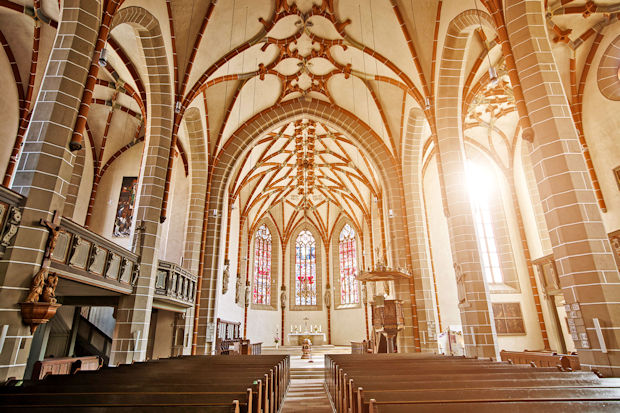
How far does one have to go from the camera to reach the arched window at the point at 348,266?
24647 millimetres

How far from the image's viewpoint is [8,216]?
4605 mm

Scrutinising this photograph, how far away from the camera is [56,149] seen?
17.3 ft

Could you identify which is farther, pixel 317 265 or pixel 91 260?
pixel 317 265

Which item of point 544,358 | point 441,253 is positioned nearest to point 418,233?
point 441,253

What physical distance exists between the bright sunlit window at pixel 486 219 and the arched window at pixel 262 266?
1496cm

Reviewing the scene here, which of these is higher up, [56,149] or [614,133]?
[614,133]

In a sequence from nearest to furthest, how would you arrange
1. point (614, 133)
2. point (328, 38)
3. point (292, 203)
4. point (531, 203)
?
point (614, 133)
point (328, 38)
point (531, 203)
point (292, 203)

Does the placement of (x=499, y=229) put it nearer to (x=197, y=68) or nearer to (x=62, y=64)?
(x=197, y=68)

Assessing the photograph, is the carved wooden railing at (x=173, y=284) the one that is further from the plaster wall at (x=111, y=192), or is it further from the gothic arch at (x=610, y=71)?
the gothic arch at (x=610, y=71)

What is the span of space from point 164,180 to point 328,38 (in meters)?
7.52

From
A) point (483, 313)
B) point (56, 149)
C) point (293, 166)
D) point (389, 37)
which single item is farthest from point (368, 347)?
point (56, 149)

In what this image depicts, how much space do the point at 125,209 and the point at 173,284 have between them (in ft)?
17.4

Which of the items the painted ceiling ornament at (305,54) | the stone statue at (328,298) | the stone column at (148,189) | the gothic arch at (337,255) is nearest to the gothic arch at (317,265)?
the stone statue at (328,298)

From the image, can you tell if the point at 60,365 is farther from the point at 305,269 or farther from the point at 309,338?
the point at 305,269
